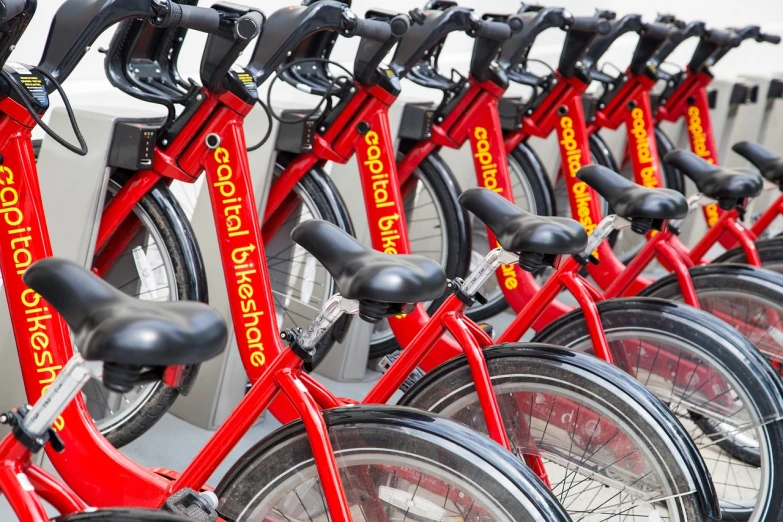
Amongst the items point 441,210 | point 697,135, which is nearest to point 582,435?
point 441,210

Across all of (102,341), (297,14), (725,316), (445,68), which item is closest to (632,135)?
(445,68)

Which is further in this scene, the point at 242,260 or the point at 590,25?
the point at 590,25

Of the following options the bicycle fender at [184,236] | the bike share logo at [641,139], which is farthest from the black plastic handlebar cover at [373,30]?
the bike share logo at [641,139]

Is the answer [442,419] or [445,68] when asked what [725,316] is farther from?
[445,68]

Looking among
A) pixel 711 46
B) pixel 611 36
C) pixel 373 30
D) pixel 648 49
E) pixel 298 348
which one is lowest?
pixel 298 348

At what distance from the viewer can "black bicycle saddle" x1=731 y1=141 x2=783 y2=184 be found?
11.5ft

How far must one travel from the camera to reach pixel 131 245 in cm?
252

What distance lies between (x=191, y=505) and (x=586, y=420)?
82cm

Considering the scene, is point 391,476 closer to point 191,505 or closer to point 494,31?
point 191,505

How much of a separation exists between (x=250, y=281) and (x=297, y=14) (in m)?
0.64

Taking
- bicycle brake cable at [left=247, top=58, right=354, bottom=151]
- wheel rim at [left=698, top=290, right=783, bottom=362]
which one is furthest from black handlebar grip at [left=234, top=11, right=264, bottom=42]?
wheel rim at [left=698, top=290, right=783, bottom=362]

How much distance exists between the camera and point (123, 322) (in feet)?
3.71

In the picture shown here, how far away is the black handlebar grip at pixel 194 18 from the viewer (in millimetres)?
2041

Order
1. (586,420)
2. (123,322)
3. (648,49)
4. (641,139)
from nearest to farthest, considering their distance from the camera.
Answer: (123,322) → (586,420) → (648,49) → (641,139)
